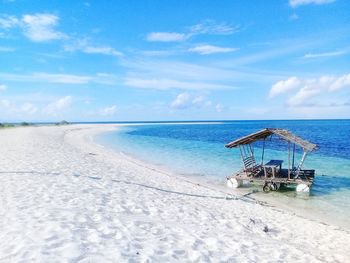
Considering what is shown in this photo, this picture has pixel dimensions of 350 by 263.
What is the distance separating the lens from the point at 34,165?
1558 centimetres

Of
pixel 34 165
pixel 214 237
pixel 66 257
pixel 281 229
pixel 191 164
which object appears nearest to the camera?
pixel 66 257

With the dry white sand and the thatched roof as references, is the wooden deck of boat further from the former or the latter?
the dry white sand

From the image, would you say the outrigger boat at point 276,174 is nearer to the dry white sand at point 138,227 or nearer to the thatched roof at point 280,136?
the thatched roof at point 280,136

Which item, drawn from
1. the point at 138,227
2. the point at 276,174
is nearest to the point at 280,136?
the point at 276,174

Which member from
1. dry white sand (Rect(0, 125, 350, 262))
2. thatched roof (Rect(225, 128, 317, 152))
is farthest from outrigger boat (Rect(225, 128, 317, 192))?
dry white sand (Rect(0, 125, 350, 262))

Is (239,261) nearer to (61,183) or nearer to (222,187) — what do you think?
(61,183)

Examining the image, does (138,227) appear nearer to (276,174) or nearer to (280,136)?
(280,136)

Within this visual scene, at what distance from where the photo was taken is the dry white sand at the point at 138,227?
6.02 meters

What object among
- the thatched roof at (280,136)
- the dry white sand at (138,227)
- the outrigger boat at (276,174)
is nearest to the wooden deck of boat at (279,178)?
the outrigger boat at (276,174)

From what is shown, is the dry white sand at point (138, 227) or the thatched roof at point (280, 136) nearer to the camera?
the dry white sand at point (138, 227)

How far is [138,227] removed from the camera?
302 inches

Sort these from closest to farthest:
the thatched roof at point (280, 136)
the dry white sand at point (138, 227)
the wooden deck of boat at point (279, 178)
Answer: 1. the dry white sand at point (138, 227)
2. the wooden deck of boat at point (279, 178)
3. the thatched roof at point (280, 136)

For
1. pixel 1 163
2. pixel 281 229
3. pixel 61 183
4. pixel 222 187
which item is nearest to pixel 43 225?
pixel 61 183

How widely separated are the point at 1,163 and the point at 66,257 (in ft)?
40.9
